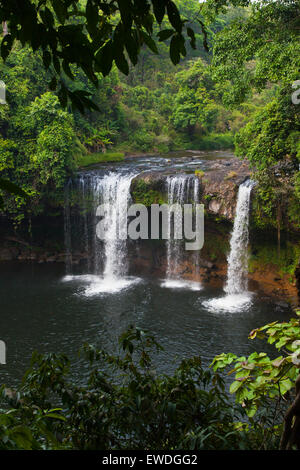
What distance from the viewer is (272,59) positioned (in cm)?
1077

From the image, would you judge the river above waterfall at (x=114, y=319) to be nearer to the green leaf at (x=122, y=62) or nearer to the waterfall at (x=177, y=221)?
Answer: the waterfall at (x=177, y=221)

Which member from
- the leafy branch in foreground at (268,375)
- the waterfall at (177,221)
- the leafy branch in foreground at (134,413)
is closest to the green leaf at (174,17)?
the leafy branch in foreground at (134,413)

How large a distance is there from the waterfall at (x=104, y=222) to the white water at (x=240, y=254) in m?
4.60

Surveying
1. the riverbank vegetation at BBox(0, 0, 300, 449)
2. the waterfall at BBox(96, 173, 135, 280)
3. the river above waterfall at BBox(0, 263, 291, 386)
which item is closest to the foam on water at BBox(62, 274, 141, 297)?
the river above waterfall at BBox(0, 263, 291, 386)

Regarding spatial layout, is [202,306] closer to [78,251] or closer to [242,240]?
[242,240]

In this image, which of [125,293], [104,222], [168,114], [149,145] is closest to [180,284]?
[125,293]

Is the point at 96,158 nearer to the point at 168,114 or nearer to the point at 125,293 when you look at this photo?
the point at 125,293

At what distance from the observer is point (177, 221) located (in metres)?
17.1

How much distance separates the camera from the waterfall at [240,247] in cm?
1527

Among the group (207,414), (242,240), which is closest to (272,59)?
(242,240)

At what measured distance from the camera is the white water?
15.2m

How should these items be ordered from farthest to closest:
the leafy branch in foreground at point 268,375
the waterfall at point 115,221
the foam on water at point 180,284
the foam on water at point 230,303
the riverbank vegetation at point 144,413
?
1. the waterfall at point 115,221
2. the foam on water at point 180,284
3. the foam on water at point 230,303
4. the leafy branch in foreground at point 268,375
5. the riverbank vegetation at point 144,413

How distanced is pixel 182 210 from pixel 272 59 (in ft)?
24.1

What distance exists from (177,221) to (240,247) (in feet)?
9.53
